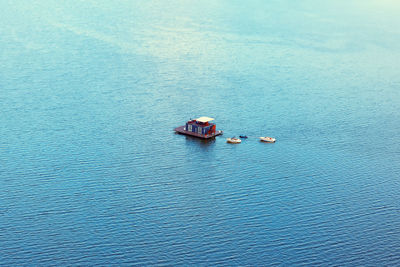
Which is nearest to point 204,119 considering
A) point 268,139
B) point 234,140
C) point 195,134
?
point 195,134

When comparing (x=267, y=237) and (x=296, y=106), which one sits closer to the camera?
(x=267, y=237)

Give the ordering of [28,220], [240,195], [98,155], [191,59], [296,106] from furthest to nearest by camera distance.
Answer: [191,59] < [296,106] < [98,155] < [240,195] < [28,220]

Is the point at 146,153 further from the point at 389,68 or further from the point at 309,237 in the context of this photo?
the point at 389,68

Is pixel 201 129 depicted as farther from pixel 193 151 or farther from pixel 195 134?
pixel 193 151

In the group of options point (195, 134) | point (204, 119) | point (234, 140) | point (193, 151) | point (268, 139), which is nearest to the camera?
point (193, 151)

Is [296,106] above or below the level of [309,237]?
above

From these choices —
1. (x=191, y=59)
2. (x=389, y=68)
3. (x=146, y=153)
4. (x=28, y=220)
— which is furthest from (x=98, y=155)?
(x=389, y=68)
